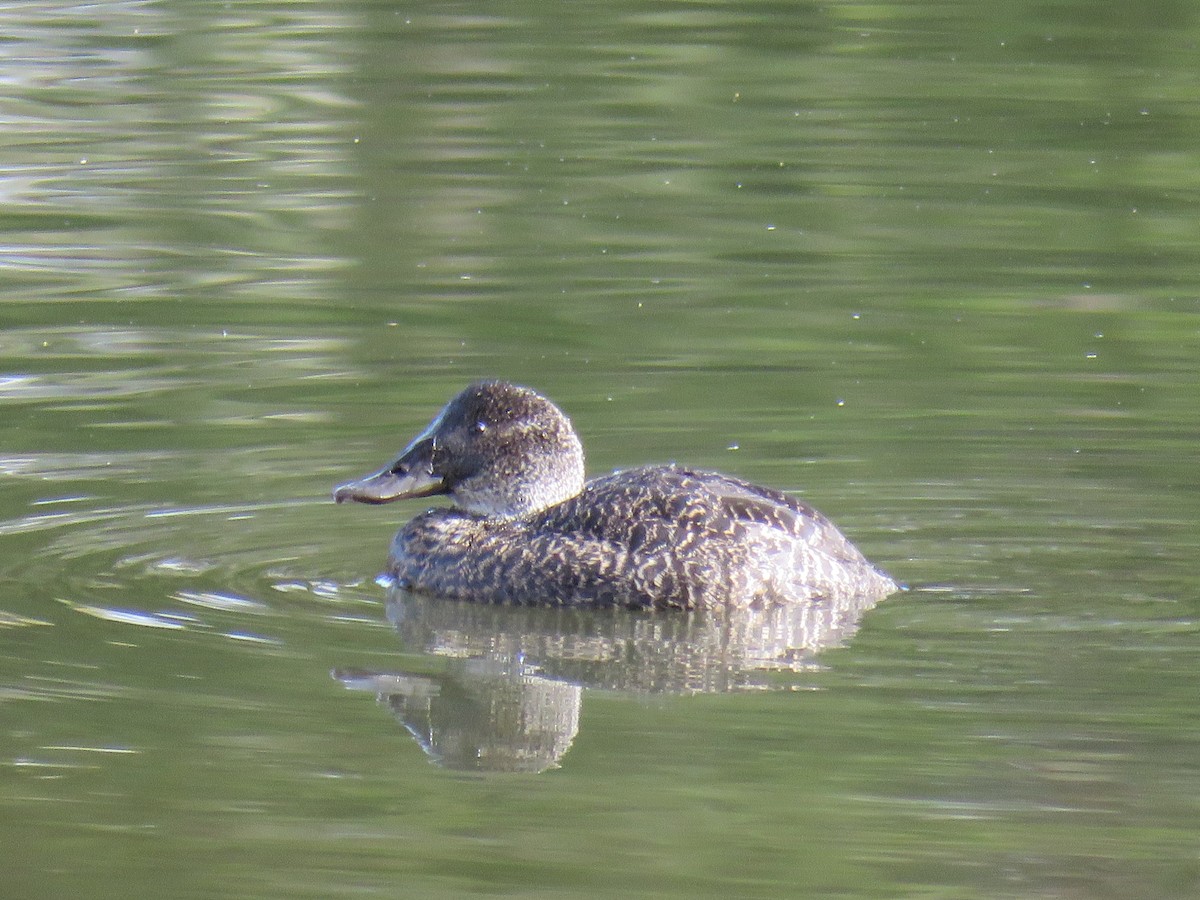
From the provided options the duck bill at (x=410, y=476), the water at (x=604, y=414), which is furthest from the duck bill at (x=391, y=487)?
the water at (x=604, y=414)

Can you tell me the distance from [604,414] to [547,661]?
3.45 metres

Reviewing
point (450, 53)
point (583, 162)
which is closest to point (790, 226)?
point (583, 162)

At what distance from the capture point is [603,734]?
7297mm

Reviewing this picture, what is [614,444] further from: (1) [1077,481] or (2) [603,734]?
(2) [603,734]

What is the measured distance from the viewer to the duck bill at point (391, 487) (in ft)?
30.8

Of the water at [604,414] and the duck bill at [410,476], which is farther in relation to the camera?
the duck bill at [410,476]

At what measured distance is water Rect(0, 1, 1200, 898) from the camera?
6.52 metres

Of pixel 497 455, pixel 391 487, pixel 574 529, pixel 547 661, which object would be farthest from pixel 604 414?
pixel 547 661

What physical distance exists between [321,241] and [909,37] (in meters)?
7.18

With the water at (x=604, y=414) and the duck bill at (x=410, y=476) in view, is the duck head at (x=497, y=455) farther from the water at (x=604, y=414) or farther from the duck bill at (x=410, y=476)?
the water at (x=604, y=414)

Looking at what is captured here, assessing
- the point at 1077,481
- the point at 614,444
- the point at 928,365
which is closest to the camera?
the point at 1077,481

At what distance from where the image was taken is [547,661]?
8273 millimetres

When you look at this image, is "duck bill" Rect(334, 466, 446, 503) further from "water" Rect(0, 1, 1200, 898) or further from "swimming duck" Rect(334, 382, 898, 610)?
"water" Rect(0, 1, 1200, 898)

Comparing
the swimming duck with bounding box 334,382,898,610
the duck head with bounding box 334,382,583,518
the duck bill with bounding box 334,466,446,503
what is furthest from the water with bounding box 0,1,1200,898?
the duck head with bounding box 334,382,583,518
